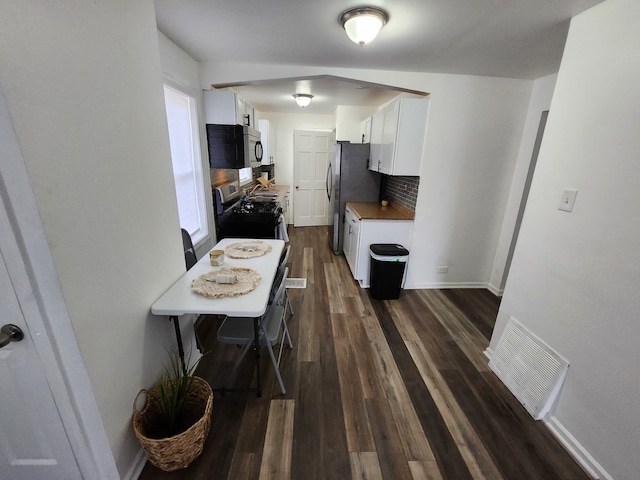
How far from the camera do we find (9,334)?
91 centimetres

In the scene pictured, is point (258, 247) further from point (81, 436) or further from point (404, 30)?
point (404, 30)

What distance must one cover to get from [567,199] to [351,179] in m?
2.64

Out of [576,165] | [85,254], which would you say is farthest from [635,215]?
[85,254]

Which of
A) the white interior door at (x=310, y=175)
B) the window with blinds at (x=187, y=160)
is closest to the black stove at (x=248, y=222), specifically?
the window with blinds at (x=187, y=160)

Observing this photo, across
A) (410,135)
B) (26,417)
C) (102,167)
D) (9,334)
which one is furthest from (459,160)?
(26,417)

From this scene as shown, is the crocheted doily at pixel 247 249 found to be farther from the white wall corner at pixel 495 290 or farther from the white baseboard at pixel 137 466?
the white wall corner at pixel 495 290

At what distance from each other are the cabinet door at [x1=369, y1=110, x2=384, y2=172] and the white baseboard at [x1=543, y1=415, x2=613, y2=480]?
2831 millimetres

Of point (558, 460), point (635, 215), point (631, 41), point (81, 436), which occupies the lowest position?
point (558, 460)

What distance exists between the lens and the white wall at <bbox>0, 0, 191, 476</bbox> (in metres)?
0.80

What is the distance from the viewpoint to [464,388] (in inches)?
73.4

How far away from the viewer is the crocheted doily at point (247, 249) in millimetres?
2061

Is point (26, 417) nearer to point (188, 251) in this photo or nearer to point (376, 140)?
point (188, 251)

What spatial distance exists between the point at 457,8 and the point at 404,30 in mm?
368

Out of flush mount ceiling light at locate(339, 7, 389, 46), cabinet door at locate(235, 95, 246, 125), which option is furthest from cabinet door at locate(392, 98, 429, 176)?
cabinet door at locate(235, 95, 246, 125)
